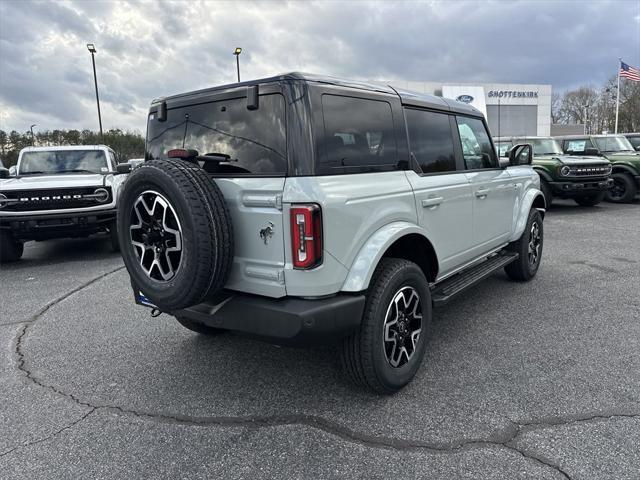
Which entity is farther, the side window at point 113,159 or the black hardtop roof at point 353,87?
the side window at point 113,159

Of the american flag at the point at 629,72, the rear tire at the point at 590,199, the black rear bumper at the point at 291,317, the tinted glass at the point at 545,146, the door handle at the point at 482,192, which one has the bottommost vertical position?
the black rear bumper at the point at 291,317

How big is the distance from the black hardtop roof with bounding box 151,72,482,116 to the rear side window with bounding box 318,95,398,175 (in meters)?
0.10

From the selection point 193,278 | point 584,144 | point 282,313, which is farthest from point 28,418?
point 584,144

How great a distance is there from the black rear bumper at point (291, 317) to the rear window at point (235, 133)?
733mm

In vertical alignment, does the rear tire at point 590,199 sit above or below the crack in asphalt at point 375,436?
above

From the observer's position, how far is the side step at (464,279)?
3.45 m

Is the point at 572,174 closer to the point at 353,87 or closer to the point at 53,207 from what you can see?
the point at 353,87

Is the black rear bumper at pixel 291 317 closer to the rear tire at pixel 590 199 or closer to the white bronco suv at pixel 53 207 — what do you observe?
the white bronco suv at pixel 53 207

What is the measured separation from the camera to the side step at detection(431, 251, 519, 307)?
3.45 meters

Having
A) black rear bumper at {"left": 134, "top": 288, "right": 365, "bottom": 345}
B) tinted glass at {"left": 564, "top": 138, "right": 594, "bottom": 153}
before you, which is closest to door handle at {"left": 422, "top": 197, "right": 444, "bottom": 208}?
black rear bumper at {"left": 134, "top": 288, "right": 365, "bottom": 345}

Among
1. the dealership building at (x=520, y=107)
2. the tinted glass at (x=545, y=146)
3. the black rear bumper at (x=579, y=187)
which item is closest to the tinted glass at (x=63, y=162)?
the black rear bumper at (x=579, y=187)

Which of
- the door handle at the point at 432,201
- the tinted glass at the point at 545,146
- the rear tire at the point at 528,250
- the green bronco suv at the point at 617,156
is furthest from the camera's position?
the green bronco suv at the point at 617,156

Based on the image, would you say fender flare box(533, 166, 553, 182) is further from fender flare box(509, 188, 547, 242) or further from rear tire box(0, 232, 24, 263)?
rear tire box(0, 232, 24, 263)

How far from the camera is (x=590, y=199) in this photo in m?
12.0
